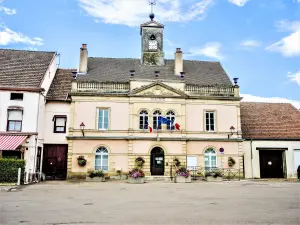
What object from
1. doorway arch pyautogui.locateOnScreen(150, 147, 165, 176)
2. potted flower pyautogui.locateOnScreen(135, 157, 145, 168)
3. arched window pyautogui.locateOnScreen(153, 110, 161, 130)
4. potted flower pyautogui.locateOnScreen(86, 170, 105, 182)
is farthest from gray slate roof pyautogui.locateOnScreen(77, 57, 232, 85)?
potted flower pyautogui.locateOnScreen(86, 170, 105, 182)

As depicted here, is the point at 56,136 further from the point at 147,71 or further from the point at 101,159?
the point at 147,71

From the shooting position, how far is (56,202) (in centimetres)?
1273

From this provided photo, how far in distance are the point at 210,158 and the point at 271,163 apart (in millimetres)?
6239

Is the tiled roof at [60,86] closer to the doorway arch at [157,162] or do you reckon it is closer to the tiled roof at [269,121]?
the doorway arch at [157,162]

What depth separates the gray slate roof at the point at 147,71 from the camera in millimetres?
28438

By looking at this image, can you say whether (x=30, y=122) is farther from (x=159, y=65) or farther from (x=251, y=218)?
(x=251, y=218)

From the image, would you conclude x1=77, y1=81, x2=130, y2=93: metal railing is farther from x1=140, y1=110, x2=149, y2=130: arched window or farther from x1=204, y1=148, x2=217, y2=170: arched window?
x1=204, y1=148, x2=217, y2=170: arched window

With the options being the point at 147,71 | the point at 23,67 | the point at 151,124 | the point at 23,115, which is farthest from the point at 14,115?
the point at 147,71

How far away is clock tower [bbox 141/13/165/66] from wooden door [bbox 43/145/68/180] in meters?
11.1

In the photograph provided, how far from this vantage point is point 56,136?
26500mm

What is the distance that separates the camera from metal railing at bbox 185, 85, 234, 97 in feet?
89.5

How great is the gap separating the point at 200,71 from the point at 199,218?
22854 mm

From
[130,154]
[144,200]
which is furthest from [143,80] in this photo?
[144,200]

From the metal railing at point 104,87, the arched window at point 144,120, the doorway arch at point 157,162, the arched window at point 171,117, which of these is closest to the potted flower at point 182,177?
the doorway arch at point 157,162
